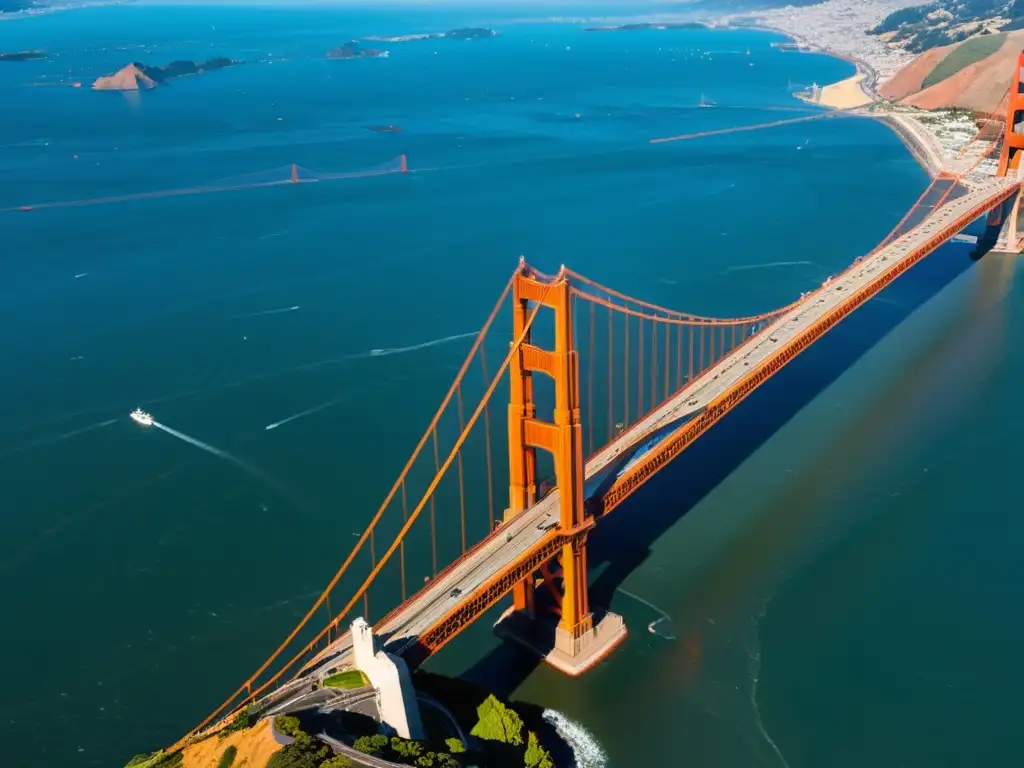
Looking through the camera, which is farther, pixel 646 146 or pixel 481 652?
pixel 646 146

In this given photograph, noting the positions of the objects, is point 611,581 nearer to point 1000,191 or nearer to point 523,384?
point 523,384

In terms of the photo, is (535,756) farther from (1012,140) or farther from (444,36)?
(444,36)

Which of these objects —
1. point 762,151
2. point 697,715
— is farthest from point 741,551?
point 762,151

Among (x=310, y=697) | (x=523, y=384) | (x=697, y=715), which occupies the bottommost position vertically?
(x=697, y=715)

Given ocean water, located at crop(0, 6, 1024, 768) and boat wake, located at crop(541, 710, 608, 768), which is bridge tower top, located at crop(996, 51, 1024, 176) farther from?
boat wake, located at crop(541, 710, 608, 768)

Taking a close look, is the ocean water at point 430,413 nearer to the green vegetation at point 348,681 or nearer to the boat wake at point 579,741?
the boat wake at point 579,741

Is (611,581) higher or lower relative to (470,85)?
lower
